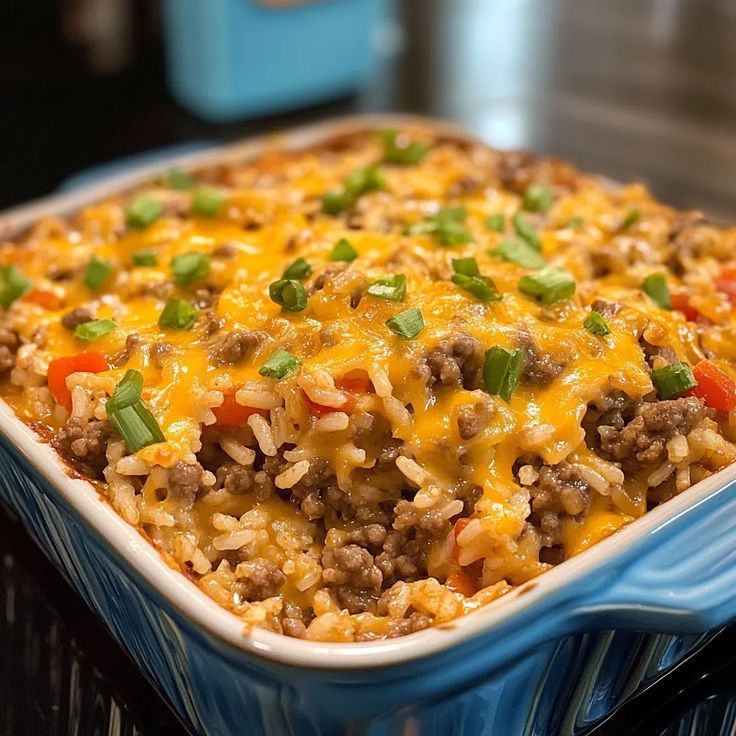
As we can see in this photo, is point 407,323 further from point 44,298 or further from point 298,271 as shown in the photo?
point 44,298

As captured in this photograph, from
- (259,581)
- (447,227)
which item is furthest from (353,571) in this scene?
(447,227)

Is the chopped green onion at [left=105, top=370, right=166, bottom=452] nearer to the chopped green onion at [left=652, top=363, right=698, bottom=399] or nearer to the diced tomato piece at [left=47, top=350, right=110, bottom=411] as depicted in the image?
the diced tomato piece at [left=47, top=350, right=110, bottom=411]

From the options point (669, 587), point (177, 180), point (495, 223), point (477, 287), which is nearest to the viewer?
point (669, 587)

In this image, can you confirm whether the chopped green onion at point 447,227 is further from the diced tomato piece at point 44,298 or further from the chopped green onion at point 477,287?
the diced tomato piece at point 44,298

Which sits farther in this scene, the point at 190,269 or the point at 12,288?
the point at 12,288

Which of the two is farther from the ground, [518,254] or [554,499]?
[518,254]

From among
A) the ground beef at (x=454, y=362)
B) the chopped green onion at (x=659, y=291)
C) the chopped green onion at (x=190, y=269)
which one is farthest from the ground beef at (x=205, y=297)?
the chopped green onion at (x=659, y=291)

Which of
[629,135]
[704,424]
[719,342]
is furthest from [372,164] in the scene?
[629,135]
